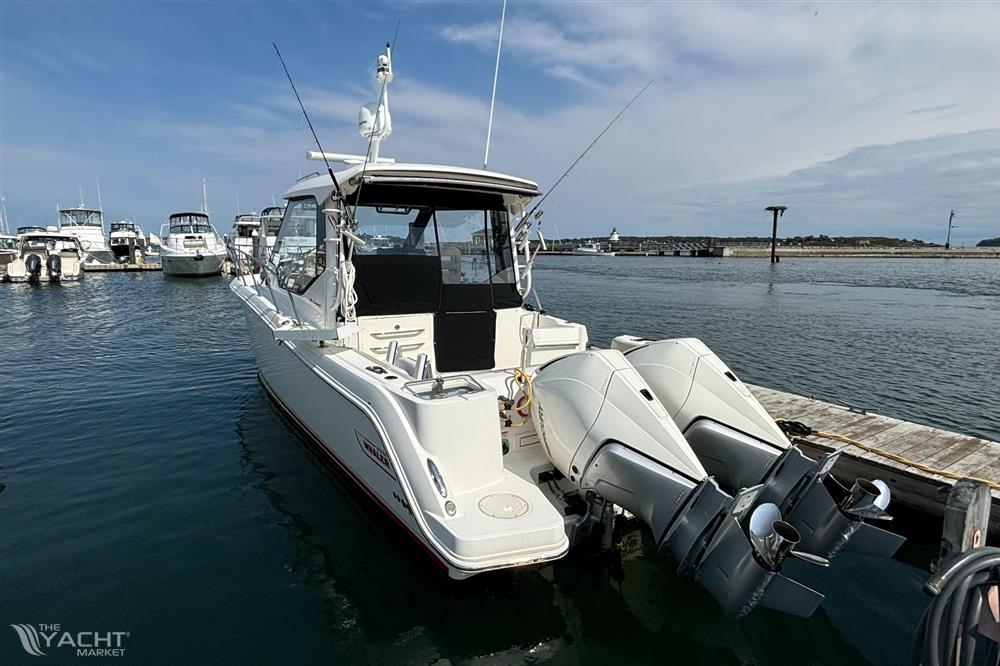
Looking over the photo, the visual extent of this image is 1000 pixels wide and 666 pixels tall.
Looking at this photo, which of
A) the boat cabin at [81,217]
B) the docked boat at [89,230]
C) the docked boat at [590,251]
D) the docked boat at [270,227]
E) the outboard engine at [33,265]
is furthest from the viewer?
the docked boat at [590,251]

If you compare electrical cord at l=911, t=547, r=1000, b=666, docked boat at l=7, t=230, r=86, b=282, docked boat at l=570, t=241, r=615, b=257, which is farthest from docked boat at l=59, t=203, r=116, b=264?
docked boat at l=570, t=241, r=615, b=257

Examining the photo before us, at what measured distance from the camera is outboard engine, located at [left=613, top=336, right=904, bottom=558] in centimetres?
331

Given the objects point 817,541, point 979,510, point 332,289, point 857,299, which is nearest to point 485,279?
point 332,289

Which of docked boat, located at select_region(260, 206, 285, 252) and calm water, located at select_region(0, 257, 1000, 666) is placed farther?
docked boat, located at select_region(260, 206, 285, 252)

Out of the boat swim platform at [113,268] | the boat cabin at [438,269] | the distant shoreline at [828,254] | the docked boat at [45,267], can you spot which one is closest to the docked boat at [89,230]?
the boat swim platform at [113,268]

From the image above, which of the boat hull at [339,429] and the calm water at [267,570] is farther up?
the boat hull at [339,429]

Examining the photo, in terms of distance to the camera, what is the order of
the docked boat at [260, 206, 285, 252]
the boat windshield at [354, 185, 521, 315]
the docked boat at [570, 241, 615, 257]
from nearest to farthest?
the boat windshield at [354, 185, 521, 315], the docked boat at [260, 206, 285, 252], the docked boat at [570, 241, 615, 257]

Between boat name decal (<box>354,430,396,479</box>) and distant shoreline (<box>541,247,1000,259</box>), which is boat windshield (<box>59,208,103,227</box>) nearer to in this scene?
distant shoreline (<box>541,247,1000,259</box>)

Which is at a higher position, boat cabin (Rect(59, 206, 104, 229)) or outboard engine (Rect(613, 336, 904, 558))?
boat cabin (Rect(59, 206, 104, 229))

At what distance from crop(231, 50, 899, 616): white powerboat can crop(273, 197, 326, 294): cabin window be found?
48mm

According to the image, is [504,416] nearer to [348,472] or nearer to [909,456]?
[348,472]

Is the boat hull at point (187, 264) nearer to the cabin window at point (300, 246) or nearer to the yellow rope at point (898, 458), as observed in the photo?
the cabin window at point (300, 246)

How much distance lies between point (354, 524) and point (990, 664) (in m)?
4.20

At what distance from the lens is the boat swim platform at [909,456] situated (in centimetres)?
448
